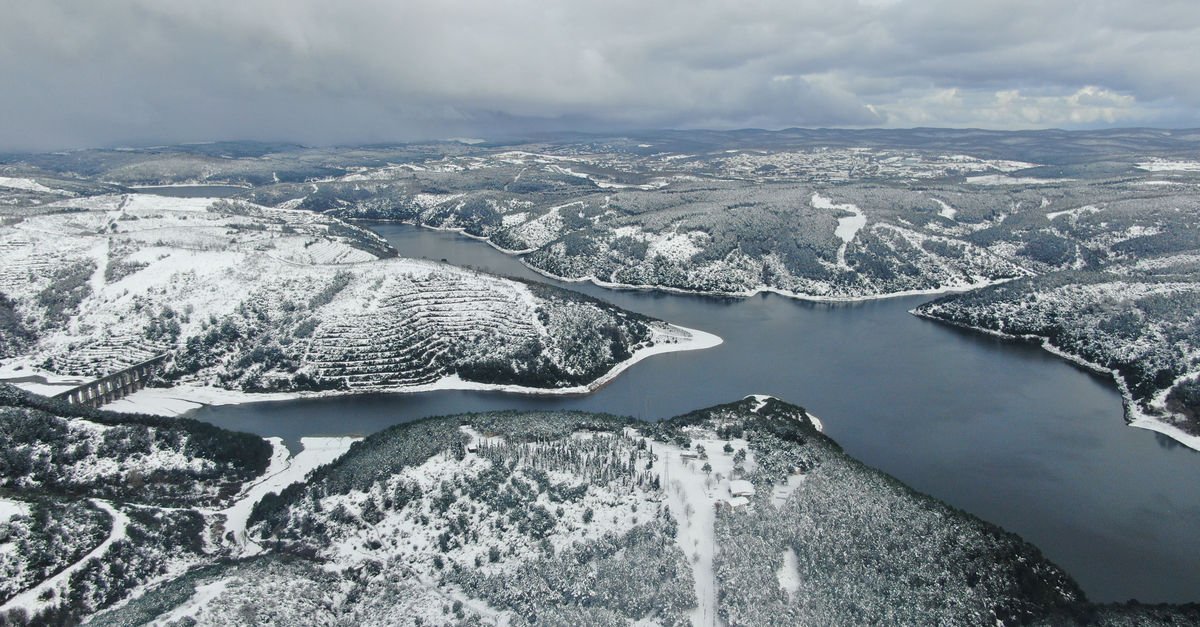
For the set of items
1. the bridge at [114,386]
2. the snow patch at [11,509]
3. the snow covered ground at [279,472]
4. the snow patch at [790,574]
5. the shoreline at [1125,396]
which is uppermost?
the snow patch at [11,509]

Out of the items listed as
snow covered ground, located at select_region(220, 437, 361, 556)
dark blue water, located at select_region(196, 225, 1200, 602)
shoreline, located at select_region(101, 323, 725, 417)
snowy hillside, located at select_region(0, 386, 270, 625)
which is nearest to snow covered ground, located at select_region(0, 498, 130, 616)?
snowy hillside, located at select_region(0, 386, 270, 625)

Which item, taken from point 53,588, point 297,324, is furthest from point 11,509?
Result: point 297,324

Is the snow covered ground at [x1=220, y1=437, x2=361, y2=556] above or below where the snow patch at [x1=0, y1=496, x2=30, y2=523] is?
below

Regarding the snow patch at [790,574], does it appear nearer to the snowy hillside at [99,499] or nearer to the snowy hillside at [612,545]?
the snowy hillside at [612,545]

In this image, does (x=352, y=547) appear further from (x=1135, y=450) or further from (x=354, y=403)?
(x=1135, y=450)

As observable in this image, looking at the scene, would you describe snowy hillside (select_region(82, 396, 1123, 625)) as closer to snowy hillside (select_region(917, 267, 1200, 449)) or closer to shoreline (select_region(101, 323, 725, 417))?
shoreline (select_region(101, 323, 725, 417))

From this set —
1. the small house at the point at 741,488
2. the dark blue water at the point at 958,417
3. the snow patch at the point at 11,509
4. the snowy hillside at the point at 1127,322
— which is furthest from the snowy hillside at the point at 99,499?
the snowy hillside at the point at 1127,322

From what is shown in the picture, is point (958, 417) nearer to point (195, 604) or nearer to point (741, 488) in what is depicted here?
point (741, 488)
